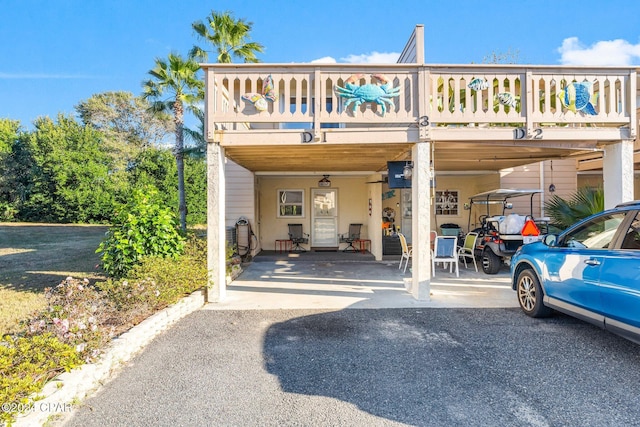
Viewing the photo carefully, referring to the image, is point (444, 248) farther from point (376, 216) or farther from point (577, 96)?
point (577, 96)

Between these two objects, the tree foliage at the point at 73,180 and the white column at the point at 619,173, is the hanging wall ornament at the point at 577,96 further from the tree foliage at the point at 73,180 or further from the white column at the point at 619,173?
the tree foliage at the point at 73,180

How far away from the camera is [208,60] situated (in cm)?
1136

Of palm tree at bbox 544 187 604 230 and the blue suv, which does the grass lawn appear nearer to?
the blue suv

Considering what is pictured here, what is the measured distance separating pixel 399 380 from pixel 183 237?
503 centimetres

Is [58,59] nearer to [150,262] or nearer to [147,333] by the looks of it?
[150,262]

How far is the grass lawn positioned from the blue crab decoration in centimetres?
557

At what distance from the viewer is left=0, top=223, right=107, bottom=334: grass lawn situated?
17.9 feet

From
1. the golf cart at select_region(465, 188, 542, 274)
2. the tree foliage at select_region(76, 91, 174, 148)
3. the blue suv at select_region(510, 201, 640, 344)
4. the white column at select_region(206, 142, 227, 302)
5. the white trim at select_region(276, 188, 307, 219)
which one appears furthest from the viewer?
the tree foliage at select_region(76, 91, 174, 148)

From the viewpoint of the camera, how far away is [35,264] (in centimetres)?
918

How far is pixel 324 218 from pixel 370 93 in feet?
22.0

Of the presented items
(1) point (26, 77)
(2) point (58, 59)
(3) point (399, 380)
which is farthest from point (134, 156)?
(3) point (399, 380)

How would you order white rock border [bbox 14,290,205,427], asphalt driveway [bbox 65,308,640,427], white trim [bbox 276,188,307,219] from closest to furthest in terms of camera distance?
white rock border [bbox 14,290,205,427] → asphalt driveway [bbox 65,308,640,427] → white trim [bbox 276,188,307,219]

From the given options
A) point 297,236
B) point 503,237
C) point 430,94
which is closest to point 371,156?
point 430,94

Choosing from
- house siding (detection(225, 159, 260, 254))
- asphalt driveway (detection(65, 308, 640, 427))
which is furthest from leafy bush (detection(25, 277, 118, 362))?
house siding (detection(225, 159, 260, 254))
